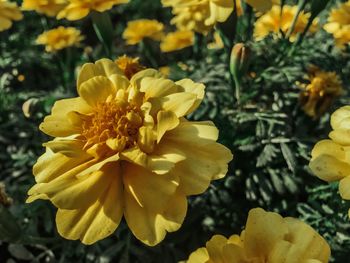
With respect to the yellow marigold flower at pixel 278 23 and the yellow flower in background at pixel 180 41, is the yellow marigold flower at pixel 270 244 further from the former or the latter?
the yellow flower in background at pixel 180 41

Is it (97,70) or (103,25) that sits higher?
(97,70)

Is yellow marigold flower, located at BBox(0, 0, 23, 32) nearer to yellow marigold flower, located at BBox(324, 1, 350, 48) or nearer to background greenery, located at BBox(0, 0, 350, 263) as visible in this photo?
background greenery, located at BBox(0, 0, 350, 263)

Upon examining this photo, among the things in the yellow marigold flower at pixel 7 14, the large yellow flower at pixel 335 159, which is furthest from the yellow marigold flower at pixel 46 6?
the large yellow flower at pixel 335 159

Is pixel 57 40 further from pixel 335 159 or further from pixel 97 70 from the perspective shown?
pixel 335 159

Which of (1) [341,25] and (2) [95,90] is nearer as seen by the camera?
(2) [95,90]

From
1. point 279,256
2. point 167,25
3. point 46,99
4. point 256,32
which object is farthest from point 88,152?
point 167,25

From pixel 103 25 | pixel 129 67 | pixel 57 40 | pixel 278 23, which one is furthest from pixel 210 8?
pixel 57 40
